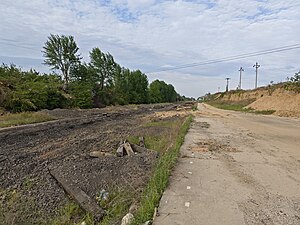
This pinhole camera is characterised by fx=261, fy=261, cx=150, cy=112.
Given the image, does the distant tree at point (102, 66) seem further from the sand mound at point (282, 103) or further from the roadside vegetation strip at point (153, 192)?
the roadside vegetation strip at point (153, 192)

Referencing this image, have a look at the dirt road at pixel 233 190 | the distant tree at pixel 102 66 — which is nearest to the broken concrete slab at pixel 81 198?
the dirt road at pixel 233 190

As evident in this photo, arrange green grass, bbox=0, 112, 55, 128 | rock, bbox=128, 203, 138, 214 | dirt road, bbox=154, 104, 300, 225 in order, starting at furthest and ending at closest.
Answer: green grass, bbox=0, 112, 55, 128, rock, bbox=128, 203, 138, 214, dirt road, bbox=154, 104, 300, 225

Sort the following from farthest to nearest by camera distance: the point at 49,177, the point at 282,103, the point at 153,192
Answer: the point at 282,103 → the point at 49,177 → the point at 153,192

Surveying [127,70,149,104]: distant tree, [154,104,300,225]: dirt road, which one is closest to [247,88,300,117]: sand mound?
[154,104,300,225]: dirt road

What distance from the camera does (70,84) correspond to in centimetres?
4456

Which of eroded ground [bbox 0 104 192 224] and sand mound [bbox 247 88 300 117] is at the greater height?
sand mound [bbox 247 88 300 117]

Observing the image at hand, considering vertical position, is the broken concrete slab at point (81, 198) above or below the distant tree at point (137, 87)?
below

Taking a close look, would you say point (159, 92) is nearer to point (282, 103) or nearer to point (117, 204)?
point (282, 103)

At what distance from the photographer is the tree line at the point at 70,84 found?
26.5 m

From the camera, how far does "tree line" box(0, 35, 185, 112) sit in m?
26.5

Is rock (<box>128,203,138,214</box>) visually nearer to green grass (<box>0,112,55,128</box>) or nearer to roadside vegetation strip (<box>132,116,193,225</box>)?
roadside vegetation strip (<box>132,116,193,225</box>)

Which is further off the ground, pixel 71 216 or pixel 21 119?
pixel 21 119

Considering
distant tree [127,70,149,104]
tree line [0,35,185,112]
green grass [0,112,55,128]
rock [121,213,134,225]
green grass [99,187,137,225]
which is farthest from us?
distant tree [127,70,149,104]

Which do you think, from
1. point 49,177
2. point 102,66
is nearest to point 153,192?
point 49,177
